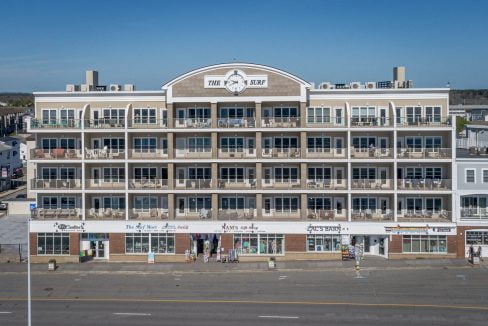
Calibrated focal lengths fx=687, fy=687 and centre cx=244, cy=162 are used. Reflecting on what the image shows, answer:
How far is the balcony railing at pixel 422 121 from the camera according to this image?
57.0 m

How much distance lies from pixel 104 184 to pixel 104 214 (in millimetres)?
2672

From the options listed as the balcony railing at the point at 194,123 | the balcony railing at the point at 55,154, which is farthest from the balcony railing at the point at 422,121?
the balcony railing at the point at 55,154

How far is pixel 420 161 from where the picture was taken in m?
56.5

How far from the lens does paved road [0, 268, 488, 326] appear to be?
38.2m

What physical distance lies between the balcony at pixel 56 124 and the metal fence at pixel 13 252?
1040 cm

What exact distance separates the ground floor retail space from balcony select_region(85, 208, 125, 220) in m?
1.17

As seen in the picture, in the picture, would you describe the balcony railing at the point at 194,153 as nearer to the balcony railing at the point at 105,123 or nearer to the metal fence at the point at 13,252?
the balcony railing at the point at 105,123

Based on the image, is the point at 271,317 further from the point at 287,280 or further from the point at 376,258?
the point at 376,258

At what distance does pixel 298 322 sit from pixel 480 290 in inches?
585

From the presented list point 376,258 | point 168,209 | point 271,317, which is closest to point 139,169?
point 168,209

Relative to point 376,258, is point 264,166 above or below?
above

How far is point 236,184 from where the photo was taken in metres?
59.3

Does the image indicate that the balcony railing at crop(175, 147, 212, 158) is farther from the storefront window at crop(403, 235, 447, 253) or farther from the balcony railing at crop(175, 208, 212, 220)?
the storefront window at crop(403, 235, 447, 253)

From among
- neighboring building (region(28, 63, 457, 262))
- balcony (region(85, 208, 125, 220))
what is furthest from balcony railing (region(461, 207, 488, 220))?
balcony (region(85, 208, 125, 220))
